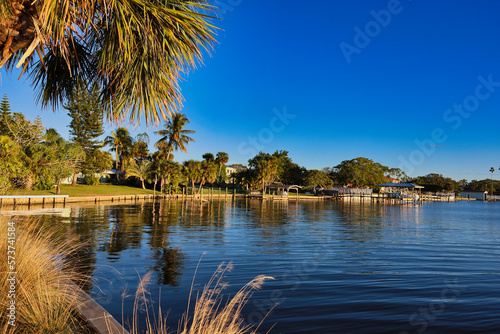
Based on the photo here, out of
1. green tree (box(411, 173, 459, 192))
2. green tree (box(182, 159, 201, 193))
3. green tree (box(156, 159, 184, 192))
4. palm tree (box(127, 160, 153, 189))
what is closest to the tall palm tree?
green tree (box(156, 159, 184, 192))

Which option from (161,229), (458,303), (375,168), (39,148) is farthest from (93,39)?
(375,168)

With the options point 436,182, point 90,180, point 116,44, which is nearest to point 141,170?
point 90,180

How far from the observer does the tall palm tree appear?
459 cm

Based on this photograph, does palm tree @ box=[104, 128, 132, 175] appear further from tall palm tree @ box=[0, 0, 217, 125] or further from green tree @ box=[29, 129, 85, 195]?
tall palm tree @ box=[0, 0, 217, 125]

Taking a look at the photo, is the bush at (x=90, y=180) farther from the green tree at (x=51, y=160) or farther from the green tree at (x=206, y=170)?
the green tree at (x=206, y=170)

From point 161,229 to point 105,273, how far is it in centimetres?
992

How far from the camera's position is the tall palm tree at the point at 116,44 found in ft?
15.1

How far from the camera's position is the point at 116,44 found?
209 inches

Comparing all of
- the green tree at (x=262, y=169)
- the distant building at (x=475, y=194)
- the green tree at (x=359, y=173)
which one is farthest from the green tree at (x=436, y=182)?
the green tree at (x=262, y=169)

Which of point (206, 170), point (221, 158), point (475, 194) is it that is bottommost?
point (475, 194)

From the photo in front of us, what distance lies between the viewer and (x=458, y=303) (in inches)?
281

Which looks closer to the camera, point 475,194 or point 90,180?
point 90,180

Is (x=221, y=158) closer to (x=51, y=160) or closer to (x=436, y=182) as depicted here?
(x=51, y=160)

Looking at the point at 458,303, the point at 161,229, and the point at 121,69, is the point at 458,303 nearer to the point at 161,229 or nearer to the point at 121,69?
the point at 121,69
